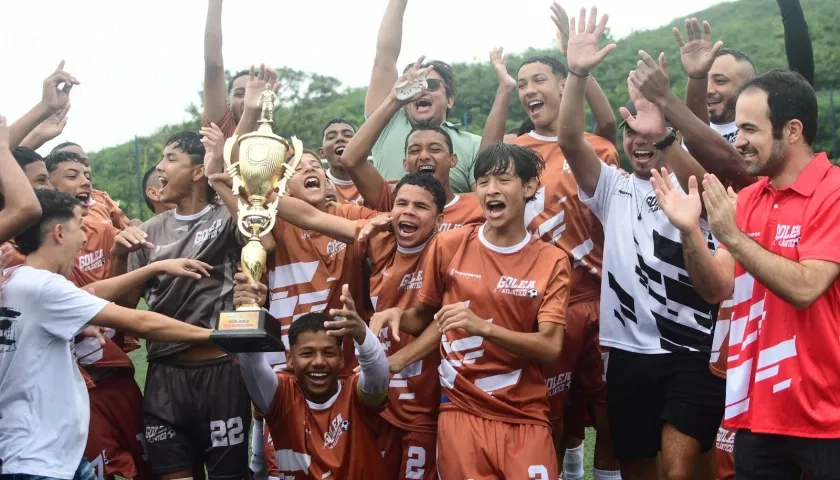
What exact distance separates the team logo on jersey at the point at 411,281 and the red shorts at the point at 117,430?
1601 millimetres

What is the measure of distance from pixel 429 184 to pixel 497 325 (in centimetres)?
82

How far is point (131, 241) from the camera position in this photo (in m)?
4.91

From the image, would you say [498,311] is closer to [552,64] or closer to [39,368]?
[552,64]

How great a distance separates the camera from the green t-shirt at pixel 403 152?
574 cm

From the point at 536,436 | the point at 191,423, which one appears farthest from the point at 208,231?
the point at 536,436

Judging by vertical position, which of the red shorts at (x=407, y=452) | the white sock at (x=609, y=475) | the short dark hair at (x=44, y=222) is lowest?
the white sock at (x=609, y=475)

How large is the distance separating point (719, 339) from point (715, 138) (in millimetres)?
932

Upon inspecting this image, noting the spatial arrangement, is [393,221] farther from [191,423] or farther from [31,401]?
[31,401]

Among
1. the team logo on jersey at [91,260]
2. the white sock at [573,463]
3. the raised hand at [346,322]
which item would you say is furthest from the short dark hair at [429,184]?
the white sock at [573,463]

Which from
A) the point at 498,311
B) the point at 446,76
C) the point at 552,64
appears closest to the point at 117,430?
the point at 498,311

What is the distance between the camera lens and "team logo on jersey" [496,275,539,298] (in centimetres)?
449

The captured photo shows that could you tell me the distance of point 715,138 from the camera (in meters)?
4.43

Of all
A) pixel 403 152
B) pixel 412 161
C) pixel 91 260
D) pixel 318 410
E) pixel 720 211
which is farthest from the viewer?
pixel 403 152

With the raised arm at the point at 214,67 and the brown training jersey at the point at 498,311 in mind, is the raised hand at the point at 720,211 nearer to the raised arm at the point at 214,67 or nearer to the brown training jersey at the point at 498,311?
the brown training jersey at the point at 498,311
